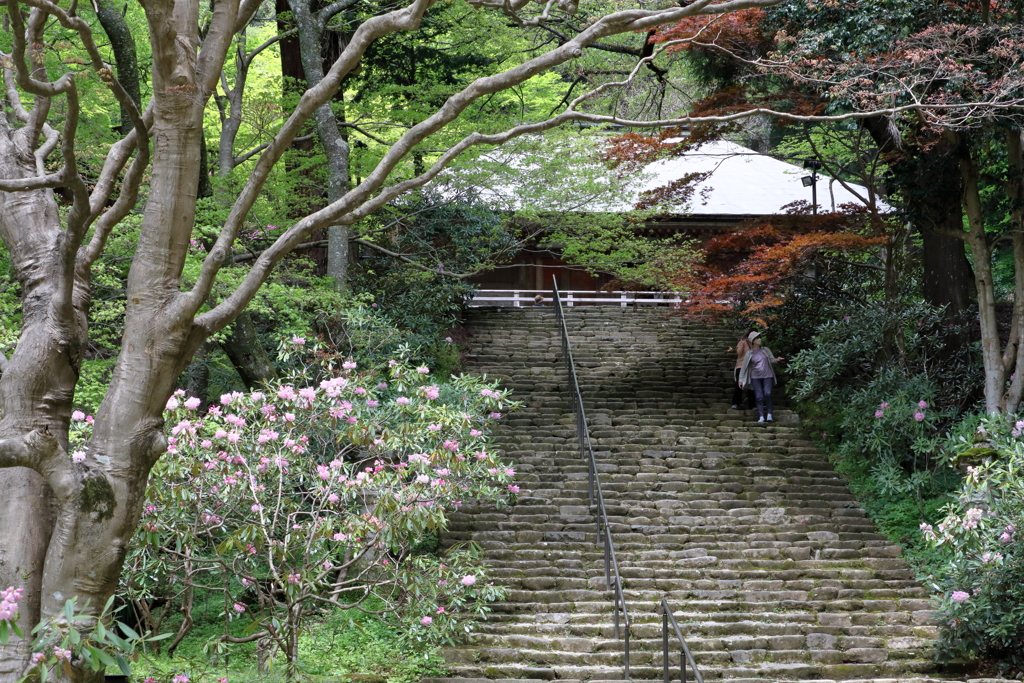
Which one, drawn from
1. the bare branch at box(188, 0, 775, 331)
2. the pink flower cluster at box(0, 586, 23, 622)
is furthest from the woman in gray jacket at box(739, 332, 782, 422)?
the pink flower cluster at box(0, 586, 23, 622)

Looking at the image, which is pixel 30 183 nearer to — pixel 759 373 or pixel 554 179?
pixel 759 373

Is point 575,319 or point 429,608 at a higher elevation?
point 575,319

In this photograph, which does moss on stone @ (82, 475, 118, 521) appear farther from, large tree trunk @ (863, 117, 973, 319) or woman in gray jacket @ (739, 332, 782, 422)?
woman in gray jacket @ (739, 332, 782, 422)

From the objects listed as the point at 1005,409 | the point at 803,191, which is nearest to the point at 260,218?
the point at 1005,409

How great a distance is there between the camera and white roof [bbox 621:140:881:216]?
1998cm

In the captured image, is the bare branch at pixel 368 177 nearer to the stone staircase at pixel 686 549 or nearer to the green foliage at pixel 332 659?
the green foliage at pixel 332 659

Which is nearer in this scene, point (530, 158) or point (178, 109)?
point (178, 109)

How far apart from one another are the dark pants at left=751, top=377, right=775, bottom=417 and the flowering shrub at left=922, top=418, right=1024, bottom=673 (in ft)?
17.5

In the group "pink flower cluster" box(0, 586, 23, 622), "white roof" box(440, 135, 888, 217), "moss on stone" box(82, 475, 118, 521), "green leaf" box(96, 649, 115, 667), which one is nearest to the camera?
"green leaf" box(96, 649, 115, 667)

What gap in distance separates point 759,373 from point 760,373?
15 millimetres

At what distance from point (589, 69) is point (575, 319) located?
16.4 feet

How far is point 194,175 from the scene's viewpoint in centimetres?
427

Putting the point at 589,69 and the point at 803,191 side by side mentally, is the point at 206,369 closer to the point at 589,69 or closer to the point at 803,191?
the point at 589,69

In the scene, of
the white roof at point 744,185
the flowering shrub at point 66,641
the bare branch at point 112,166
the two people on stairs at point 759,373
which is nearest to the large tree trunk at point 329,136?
the two people on stairs at point 759,373
